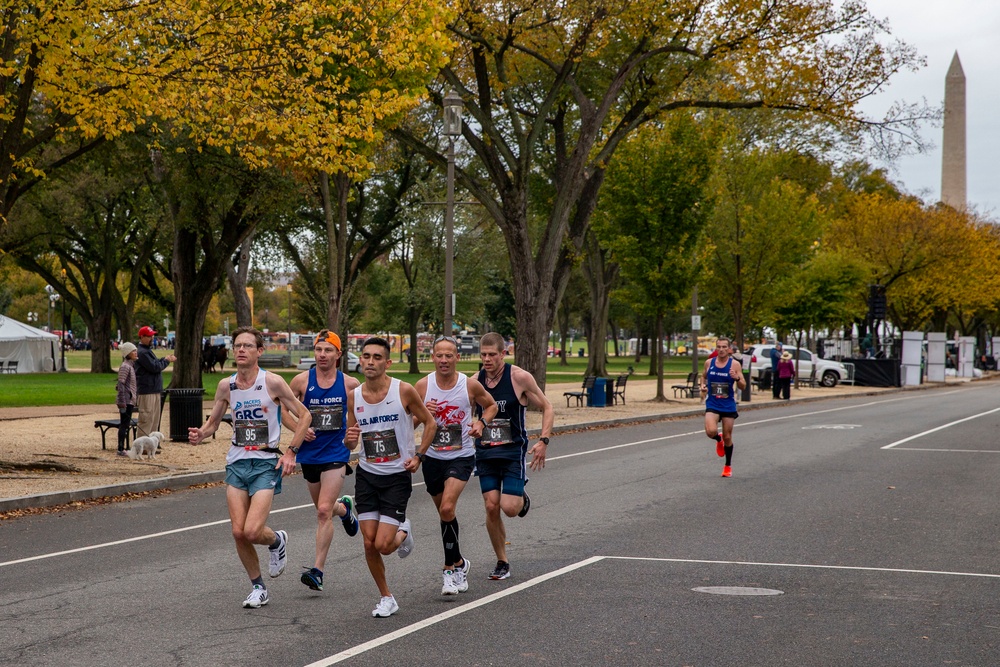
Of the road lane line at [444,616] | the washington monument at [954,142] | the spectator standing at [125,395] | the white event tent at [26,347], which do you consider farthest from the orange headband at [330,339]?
the washington monument at [954,142]

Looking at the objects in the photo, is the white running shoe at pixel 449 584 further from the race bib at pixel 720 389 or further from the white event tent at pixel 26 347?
the white event tent at pixel 26 347

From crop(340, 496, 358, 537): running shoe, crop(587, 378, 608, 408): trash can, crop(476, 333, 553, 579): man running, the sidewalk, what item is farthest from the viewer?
crop(587, 378, 608, 408): trash can

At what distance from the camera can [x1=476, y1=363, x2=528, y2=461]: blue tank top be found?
822 centimetres

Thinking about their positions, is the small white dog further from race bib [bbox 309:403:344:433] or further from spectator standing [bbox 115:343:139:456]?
race bib [bbox 309:403:344:433]

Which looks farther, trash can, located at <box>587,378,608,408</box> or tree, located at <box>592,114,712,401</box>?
tree, located at <box>592,114,712,401</box>

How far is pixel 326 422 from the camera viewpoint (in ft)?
26.1

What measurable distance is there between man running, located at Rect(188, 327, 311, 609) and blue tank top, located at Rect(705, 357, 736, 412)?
31.2 ft

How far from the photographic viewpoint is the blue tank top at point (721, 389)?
52.7ft

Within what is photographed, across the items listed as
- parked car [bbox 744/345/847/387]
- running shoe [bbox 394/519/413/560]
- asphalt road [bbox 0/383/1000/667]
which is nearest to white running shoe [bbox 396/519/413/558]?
running shoe [bbox 394/519/413/560]

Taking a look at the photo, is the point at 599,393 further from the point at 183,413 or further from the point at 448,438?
the point at 448,438

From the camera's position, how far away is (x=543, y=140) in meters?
39.3

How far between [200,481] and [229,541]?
5.17 m

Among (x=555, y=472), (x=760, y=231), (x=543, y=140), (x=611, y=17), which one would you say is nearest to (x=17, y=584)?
(x=555, y=472)

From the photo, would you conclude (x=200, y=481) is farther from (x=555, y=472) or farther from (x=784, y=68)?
(x=784, y=68)
